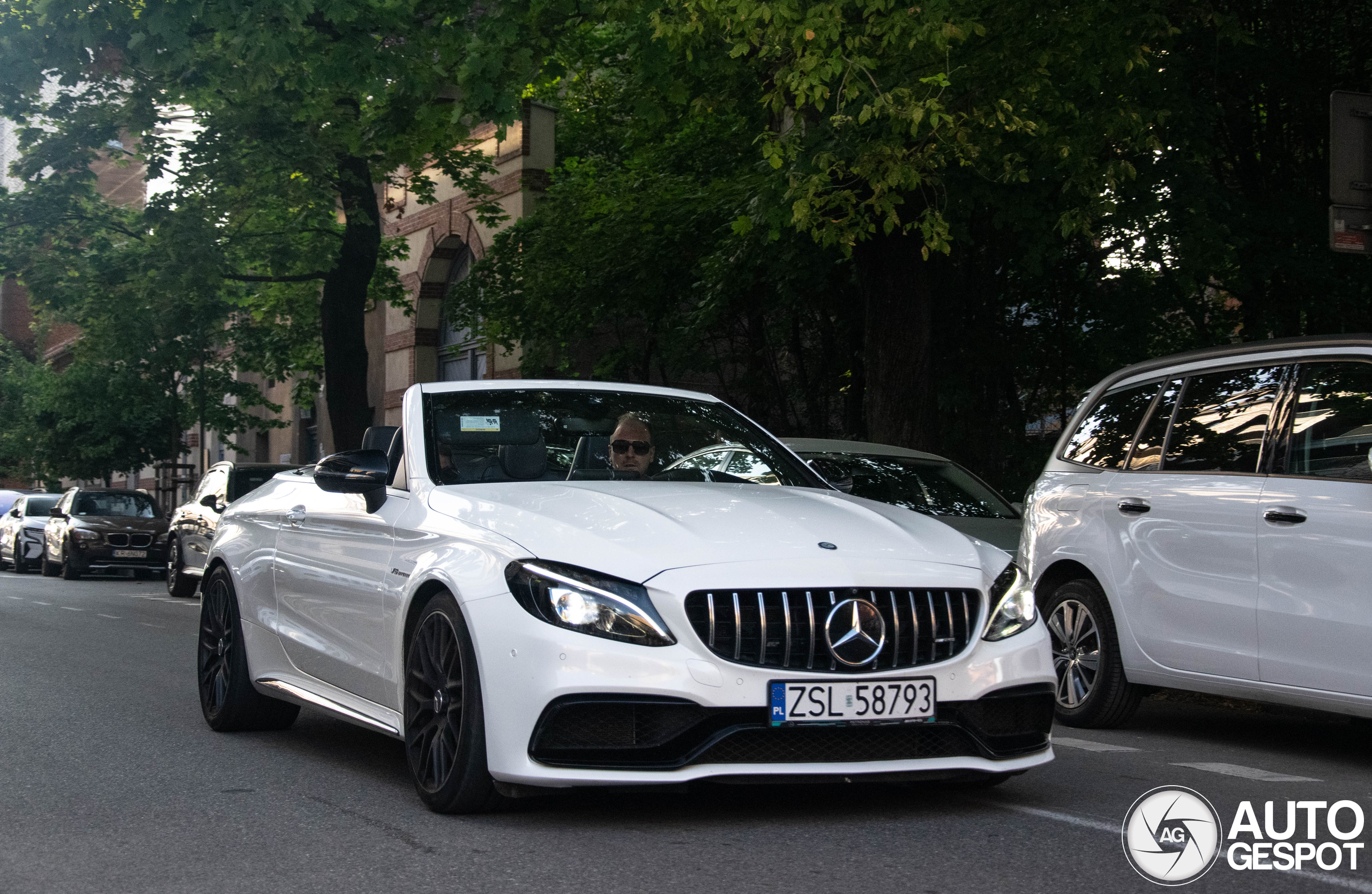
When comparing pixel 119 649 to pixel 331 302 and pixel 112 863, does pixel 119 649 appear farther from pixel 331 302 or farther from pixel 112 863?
pixel 331 302

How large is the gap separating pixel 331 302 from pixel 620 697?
20909 millimetres

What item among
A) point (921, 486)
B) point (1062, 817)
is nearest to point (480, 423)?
point (1062, 817)

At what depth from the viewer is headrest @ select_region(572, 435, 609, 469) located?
263 inches

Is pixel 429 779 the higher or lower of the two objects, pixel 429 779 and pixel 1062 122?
the lower

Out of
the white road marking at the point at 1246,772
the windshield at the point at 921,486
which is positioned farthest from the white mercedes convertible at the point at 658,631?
the windshield at the point at 921,486

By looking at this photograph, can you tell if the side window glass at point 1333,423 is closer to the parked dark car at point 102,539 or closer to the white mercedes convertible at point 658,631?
the white mercedes convertible at point 658,631

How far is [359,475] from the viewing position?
6633 millimetres

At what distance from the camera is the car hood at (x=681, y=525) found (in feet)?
17.7

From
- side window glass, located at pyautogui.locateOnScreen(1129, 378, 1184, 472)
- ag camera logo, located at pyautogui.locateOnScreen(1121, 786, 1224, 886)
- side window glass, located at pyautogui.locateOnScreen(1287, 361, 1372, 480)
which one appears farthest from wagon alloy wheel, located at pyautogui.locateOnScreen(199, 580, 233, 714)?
side window glass, located at pyautogui.locateOnScreen(1287, 361, 1372, 480)

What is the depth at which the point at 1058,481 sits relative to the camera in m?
8.99

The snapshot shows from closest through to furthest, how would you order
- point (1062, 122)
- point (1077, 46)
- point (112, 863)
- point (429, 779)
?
point (112, 863)
point (429, 779)
point (1077, 46)
point (1062, 122)

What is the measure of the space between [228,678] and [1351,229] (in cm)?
699

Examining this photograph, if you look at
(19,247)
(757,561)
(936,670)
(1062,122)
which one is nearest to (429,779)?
(757,561)

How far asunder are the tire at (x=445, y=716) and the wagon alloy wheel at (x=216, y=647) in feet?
8.40
